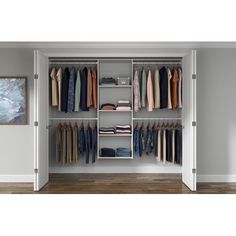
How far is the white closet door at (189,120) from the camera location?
4492mm

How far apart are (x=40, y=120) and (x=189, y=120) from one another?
2090 millimetres

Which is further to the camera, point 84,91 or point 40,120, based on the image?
point 84,91

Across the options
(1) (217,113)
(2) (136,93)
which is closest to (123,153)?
(2) (136,93)

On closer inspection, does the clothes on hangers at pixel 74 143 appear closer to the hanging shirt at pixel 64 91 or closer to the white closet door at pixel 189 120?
the hanging shirt at pixel 64 91

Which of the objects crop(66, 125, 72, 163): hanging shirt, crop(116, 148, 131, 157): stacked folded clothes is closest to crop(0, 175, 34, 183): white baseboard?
crop(66, 125, 72, 163): hanging shirt

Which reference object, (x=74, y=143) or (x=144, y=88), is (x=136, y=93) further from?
(x=74, y=143)

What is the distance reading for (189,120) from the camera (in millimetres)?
4629

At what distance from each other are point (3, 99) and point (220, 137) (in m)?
3.41

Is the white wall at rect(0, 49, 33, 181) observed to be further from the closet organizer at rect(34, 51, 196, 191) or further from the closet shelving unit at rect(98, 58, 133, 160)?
the closet shelving unit at rect(98, 58, 133, 160)

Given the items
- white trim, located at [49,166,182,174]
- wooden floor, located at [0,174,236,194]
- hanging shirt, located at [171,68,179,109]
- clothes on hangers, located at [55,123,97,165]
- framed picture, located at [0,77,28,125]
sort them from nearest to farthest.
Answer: wooden floor, located at [0,174,236,194], framed picture, located at [0,77,28,125], hanging shirt, located at [171,68,179,109], clothes on hangers, located at [55,123,97,165], white trim, located at [49,166,182,174]

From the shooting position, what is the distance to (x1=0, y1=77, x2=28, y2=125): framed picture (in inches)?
199
